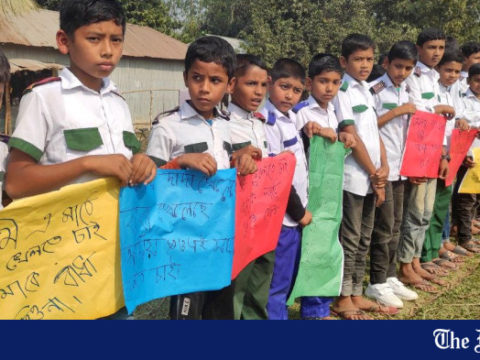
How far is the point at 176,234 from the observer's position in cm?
258

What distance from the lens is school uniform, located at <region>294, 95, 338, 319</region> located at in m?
3.67

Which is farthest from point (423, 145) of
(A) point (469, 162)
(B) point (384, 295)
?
(A) point (469, 162)

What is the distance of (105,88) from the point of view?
2361 mm

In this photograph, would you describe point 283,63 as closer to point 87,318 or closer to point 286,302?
point 286,302

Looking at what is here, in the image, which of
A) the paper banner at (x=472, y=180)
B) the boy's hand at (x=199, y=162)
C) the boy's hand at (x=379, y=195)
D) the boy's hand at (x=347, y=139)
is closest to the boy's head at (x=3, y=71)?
the boy's hand at (x=199, y=162)

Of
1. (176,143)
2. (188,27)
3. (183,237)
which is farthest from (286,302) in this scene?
(188,27)

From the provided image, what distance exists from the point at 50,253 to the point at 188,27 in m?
31.3

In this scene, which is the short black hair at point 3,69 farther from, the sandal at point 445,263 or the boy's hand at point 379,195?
the sandal at point 445,263

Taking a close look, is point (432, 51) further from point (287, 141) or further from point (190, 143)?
point (190, 143)

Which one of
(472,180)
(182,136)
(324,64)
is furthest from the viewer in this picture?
(472,180)

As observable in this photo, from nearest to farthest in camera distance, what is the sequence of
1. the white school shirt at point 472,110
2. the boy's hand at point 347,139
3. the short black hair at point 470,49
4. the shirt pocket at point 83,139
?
the shirt pocket at point 83,139 → the boy's hand at point 347,139 → the white school shirt at point 472,110 → the short black hair at point 470,49

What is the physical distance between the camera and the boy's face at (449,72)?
5.25 m

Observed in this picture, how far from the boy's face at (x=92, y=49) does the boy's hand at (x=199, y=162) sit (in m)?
0.54

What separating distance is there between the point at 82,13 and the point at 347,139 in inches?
83.8
